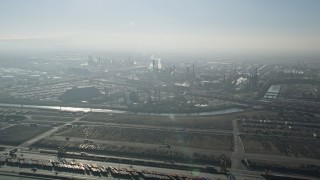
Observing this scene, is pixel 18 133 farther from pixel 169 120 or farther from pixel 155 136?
pixel 169 120

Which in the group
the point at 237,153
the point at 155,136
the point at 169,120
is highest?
the point at 169,120

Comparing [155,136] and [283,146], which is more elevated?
[155,136]

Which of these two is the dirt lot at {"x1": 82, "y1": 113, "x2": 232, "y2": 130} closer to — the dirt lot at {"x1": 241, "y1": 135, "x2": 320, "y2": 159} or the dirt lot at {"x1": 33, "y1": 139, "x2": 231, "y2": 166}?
the dirt lot at {"x1": 241, "y1": 135, "x2": 320, "y2": 159}

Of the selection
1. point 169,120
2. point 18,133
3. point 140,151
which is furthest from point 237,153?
point 18,133

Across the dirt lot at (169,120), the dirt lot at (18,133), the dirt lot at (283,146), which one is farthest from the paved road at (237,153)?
the dirt lot at (18,133)

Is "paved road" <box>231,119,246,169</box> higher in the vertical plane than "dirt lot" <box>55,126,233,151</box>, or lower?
lower

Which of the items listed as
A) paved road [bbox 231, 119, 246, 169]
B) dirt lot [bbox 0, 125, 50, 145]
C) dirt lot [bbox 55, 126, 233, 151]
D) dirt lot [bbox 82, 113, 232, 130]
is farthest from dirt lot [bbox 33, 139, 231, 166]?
dirt lot [bbox 82, 113, 232, 130]

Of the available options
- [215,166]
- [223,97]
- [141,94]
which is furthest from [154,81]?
[215,166]

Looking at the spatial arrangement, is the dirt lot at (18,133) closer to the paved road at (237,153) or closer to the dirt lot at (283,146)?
the paved road at (237,153)

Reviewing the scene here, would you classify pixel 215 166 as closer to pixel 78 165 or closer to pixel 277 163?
pixel 277 163
